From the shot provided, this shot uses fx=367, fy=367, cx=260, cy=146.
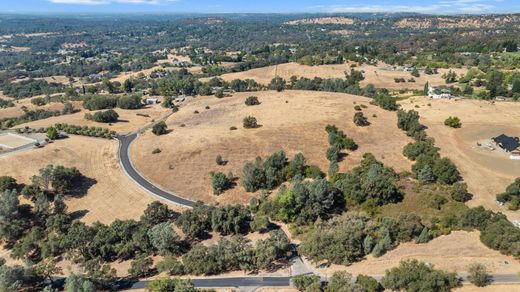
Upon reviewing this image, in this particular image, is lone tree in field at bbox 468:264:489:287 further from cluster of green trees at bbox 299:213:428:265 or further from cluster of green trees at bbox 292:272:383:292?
cluster of green trees at bbox 292:272:383:292

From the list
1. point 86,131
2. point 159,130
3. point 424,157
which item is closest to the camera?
point 424,157

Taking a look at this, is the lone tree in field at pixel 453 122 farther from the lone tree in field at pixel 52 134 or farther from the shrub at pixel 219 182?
the lone tree in field at pixel 52 134

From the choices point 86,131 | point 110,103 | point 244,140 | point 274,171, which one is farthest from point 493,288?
point 110,103

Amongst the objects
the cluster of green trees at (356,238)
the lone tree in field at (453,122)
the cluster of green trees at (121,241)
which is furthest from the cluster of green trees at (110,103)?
the lone tree in field at (453,122)

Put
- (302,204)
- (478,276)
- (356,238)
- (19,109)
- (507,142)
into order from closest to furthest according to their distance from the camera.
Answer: (478,276) → (356,238) → (302,204) → (507,142) → (19,109)

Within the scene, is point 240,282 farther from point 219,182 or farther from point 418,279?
point 219,182

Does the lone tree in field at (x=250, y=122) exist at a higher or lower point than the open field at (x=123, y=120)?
higher

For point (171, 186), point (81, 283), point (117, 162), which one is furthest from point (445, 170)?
point (117, 162)
